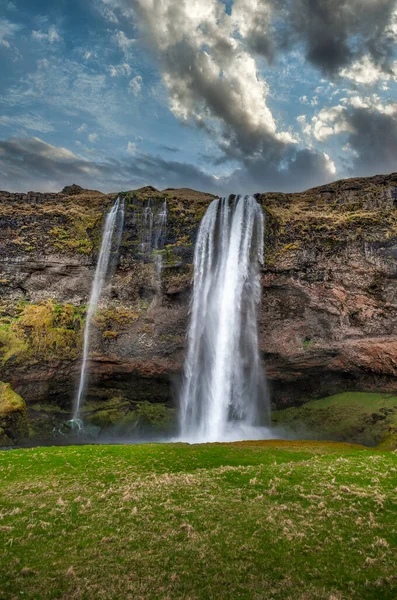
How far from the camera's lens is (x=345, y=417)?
131ft

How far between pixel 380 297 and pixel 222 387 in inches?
885

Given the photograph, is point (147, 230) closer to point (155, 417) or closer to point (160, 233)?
point (160, 233)

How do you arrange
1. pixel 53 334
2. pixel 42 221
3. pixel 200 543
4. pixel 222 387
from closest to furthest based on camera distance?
pixel 200 543 → pixel 222 387 → pixel 53 334 → pixel 42 221

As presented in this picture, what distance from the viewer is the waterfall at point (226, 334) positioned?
39.7 meters

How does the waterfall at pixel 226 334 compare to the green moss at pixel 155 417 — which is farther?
the green moss at pixel 155 417

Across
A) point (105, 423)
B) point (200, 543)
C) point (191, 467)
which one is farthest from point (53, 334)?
point (200, 543)

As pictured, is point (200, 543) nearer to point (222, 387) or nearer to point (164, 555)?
point (164, 555)

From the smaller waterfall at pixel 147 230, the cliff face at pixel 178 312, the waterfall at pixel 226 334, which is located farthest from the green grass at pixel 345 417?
the smaller waterfall at pixel 147 230

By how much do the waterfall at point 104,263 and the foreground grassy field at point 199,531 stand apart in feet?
85.1

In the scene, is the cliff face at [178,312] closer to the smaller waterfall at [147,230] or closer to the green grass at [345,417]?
the smaller waterfall at [147,230]

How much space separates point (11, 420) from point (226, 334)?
2440 centimetres

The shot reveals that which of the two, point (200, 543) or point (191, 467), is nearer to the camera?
point (200, 543)

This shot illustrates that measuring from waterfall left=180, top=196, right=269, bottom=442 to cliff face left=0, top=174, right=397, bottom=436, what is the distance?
1680 mm

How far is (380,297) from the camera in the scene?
4250 centimetres
